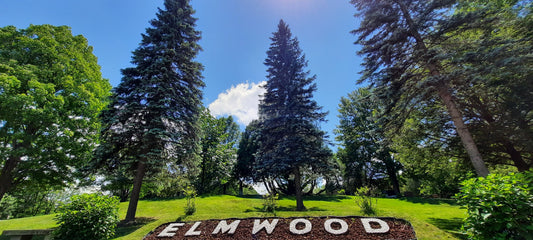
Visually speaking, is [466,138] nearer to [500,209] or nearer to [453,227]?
[453,227]

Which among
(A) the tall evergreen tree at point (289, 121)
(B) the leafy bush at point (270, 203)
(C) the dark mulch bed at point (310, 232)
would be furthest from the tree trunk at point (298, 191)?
(C) the dark mulch bed at point (310, 232)

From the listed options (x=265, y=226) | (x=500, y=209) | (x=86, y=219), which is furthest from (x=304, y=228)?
(x=86, y=219)

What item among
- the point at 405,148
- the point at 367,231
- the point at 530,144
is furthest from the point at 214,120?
the point at 530,144

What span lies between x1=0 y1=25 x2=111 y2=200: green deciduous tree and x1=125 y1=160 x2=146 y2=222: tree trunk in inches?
125

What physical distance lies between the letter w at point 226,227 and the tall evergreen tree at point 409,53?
24.5 feet

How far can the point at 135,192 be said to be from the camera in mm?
9172

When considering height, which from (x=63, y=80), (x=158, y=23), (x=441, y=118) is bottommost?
(x=441, y=118)

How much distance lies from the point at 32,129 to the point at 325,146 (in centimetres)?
1486

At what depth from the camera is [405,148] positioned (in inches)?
428

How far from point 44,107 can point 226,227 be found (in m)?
9.06

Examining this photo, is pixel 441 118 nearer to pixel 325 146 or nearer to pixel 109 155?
pixel 325 146

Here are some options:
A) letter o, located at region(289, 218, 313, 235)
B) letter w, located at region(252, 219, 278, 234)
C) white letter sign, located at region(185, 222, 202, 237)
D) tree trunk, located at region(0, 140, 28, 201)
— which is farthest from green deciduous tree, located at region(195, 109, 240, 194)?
letter o, located at region(289, 218, 313, 235)

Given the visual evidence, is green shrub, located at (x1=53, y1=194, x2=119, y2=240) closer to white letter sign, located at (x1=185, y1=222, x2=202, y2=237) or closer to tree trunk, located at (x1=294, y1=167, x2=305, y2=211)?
white letter sign, located at (x1=185, y1=222, x2=202, y2=237)

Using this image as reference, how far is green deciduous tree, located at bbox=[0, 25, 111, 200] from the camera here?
808 cm
